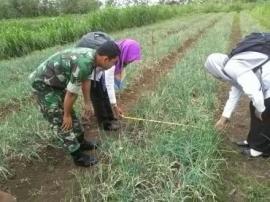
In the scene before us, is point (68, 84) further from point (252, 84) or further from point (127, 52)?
point (252, 84)

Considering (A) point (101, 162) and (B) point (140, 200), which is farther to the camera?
(A) point (101, 162)

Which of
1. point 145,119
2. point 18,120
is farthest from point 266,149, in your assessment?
point 18,120

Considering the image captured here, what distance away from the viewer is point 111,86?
16.2 feet

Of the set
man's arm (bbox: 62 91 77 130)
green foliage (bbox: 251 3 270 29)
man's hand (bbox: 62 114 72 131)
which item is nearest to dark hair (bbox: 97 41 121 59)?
man's arm (bbox: 62 91 77 130)

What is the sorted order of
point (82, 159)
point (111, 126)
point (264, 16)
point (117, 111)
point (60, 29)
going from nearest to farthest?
1. point (82, 159)
2. point (117, 111)
3. point (111, 126)
4. point (60, 29)
5. point (264, 16)

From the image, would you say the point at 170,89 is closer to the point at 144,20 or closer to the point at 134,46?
the point at 134,46

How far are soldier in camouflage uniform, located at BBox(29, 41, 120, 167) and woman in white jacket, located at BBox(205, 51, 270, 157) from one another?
1.07 meters

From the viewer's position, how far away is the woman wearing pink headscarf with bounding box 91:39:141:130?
4.95 meters

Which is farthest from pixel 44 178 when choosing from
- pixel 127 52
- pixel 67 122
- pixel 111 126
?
pixel 127 52

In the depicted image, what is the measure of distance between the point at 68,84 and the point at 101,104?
1537mm

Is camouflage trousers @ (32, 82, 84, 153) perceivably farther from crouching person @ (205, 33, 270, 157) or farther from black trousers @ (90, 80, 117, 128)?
crouching person @ (205, 33, 270, 157)

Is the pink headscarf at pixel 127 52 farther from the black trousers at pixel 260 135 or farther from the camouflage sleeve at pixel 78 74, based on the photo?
the black trousers at pixel 260 135

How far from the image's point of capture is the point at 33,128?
499cm

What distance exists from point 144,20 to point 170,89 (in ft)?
57.7
